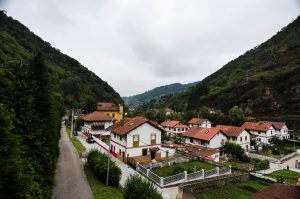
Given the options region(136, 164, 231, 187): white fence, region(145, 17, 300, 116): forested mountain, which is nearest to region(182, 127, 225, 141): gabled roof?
region(136, 164, 231, 187): white fence

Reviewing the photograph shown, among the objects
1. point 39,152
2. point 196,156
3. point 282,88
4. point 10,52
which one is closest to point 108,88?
point 10,52

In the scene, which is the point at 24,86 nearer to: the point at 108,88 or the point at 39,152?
the point at 39,152

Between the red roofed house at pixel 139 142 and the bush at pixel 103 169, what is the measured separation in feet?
27.0

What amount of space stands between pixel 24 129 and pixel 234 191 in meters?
23.8

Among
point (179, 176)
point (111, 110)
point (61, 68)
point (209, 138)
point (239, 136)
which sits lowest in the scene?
point (179, 176)

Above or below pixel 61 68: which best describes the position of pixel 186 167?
below

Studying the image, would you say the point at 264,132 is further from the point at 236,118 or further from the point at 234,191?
the point at 234,191

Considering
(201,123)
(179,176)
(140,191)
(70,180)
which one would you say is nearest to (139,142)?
(179,176)

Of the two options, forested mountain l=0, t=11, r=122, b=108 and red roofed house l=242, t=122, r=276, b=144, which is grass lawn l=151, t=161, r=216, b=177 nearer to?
red roofed house l=242, t=122, r=276, b=144

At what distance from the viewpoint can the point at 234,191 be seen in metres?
26.8

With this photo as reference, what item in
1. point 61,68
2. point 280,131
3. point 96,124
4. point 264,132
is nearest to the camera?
point 96,124

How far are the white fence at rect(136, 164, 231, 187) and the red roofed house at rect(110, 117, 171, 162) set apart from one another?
4.07m

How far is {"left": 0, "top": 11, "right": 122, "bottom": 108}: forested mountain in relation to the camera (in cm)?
10444

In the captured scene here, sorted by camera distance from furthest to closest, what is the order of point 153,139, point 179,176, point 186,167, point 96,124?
point 96,124 → point 153,139 → point 186,167 → point 179,176
